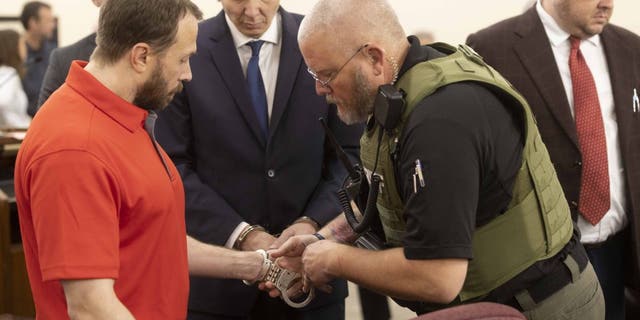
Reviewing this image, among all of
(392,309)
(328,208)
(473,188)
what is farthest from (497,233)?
(392,309)

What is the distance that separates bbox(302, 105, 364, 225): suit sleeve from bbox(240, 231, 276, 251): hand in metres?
0.14

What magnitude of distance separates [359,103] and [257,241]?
1.87 ft

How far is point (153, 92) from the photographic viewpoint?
180 cm

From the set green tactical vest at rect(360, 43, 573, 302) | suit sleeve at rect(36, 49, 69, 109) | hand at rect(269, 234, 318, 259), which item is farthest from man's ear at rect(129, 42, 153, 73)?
suit sleeve at rect(36, 49, 69, 109)

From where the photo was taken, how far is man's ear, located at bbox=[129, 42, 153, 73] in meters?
1.73

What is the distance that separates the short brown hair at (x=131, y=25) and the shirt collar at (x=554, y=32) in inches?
58.2

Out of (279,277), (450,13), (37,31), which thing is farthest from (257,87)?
(37,31)

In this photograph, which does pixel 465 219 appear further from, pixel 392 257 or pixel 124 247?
pixel 124 247

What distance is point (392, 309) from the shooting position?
454cm

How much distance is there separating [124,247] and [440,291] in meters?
0.62

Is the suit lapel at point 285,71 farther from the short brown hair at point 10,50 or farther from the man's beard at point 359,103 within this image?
the short brown hair at point 10,50

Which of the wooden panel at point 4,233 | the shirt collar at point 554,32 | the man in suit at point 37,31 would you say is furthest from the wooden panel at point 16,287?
the man in suit at point 37,31

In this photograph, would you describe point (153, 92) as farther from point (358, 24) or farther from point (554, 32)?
point (554, 32)

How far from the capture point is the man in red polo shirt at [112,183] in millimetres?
1576
